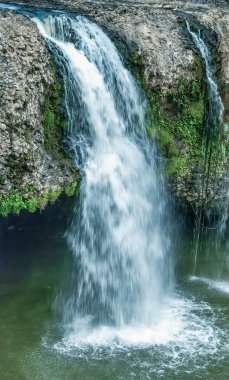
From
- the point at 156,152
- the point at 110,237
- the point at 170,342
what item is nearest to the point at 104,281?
the point at 110,237

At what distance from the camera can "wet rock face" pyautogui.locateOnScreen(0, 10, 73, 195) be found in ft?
27.1

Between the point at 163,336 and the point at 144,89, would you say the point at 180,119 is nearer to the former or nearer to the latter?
the point at 144,89

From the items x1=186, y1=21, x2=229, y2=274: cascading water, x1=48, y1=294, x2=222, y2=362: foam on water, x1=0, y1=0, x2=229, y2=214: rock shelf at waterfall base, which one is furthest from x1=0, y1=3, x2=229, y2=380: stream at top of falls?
x1=186, y1=21, x2=229, y2=274: cascading water

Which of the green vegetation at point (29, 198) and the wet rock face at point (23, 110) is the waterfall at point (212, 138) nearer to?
the green vegetation at point (29, 198)

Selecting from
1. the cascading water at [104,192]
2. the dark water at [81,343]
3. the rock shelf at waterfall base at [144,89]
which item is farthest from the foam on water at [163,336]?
Result: the rock shelf at waterfall base at [144,89]

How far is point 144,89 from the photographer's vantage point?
409 inches

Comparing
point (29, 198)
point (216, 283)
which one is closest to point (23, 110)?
point (29, 198)

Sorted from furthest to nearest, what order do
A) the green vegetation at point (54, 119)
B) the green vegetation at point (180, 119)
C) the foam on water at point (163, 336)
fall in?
the green vegetation at point (180, 119) → the green vegetation at point (54, 119) → the foam on water at point (163, 336)

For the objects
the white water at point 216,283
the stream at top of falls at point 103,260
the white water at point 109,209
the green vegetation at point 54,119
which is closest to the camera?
the stream at top of falls at point 103,260

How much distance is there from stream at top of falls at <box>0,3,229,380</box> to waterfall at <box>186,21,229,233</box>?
47.4 inches

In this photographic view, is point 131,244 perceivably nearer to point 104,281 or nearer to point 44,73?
point 104,281

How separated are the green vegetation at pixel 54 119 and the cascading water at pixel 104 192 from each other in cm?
14

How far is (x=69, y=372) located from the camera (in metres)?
6.99

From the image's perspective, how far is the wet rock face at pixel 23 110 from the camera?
27.1ft
